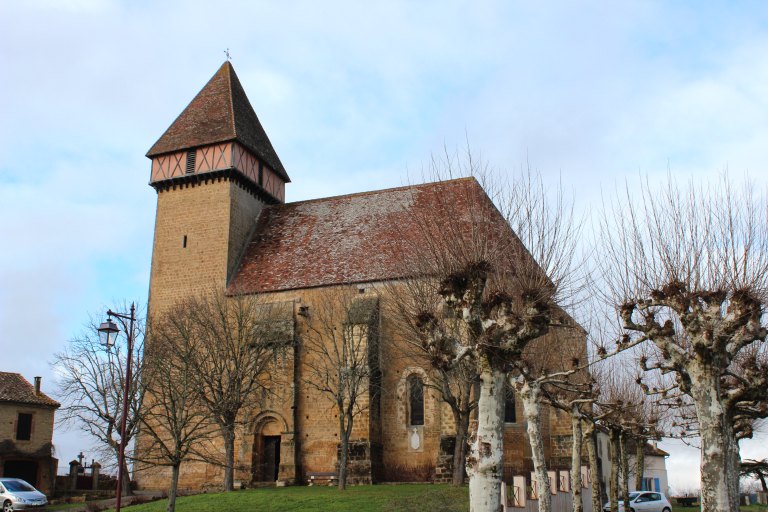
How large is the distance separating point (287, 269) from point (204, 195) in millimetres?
5888

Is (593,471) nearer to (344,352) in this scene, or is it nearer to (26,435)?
(344,352)

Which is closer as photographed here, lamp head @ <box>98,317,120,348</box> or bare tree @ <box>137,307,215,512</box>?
lamp head @ <box>98,317,120,348</box>

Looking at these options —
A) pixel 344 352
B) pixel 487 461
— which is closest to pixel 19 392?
pixel 344 352

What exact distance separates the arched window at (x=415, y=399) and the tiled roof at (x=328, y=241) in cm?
427

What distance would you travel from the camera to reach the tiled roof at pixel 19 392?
35.5 metres

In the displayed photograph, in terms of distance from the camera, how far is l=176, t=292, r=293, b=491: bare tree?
2498 cm

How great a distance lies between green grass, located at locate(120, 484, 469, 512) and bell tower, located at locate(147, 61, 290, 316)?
10.9m

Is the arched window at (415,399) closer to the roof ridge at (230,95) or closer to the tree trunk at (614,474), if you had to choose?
the tree trunk at (614,474)

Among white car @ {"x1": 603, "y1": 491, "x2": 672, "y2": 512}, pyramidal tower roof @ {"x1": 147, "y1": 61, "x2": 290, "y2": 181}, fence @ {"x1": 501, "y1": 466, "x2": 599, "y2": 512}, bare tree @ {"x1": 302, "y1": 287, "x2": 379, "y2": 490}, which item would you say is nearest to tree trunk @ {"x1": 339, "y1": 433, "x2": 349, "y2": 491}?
bare tree @ {"x1": 302, "y1": 287, "x2": 379, "y2": 490}

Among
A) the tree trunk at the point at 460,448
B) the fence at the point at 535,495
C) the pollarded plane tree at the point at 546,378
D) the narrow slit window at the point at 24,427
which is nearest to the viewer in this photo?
the pollarded plane tree at the point at 546,378

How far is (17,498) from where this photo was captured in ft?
79.9

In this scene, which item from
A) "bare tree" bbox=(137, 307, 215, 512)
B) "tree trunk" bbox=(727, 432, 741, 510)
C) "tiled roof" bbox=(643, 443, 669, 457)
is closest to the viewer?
"tree trunk" bbox=(727, 432, 741, 510)

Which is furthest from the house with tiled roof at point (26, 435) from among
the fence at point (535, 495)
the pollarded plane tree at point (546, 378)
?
the pollarded plane tree at point (546, 378)

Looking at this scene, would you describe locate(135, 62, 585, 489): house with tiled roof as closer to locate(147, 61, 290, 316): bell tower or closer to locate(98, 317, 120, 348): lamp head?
locate(147, 61, 290, 316): bell tower
